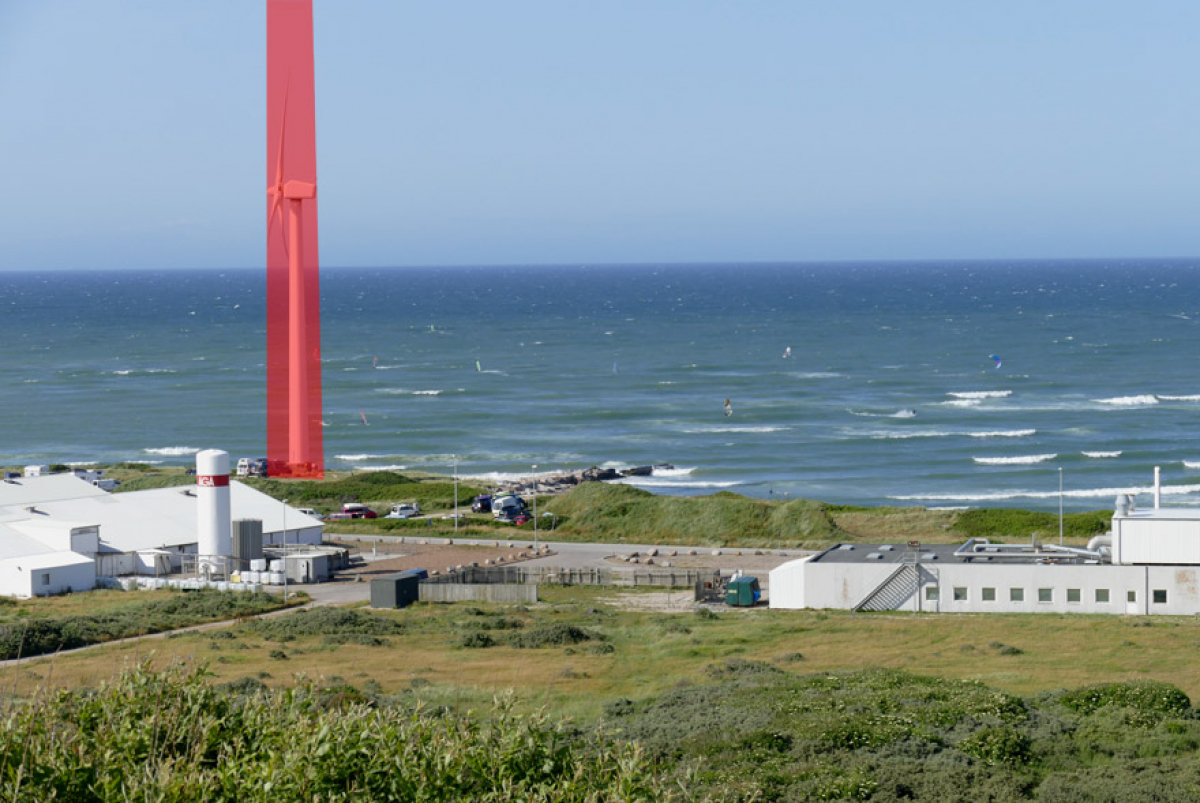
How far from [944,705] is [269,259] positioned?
686 inches

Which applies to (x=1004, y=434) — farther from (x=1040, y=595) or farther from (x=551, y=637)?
(x=551, y=637)

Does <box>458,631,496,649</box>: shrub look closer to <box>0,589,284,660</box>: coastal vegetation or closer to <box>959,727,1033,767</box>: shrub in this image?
<box>0,589,284,660</box>: coastal vegetation

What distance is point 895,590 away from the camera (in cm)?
5028

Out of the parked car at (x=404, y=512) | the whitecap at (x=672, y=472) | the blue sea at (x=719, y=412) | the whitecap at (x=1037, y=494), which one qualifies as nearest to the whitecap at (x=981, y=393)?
the blue sea at (x=719, y=412)

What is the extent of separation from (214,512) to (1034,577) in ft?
114

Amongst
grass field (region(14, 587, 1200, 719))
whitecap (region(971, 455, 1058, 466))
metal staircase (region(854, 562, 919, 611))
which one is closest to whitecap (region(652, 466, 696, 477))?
whitecap (region(971, 455, 1058, 466))

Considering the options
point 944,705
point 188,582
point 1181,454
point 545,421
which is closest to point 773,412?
point 545,421

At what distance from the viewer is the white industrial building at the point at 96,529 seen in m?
55.3

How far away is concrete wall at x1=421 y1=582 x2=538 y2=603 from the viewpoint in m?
54.0

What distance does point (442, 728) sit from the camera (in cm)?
1777

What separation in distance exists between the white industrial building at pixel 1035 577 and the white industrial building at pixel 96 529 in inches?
1028

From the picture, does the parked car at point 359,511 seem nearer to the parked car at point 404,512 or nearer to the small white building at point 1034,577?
the parked car at point 404,512

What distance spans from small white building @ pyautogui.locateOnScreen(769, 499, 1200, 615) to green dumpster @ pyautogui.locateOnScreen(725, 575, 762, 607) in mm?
888

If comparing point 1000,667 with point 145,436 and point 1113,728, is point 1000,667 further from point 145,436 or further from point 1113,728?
point 145,436
